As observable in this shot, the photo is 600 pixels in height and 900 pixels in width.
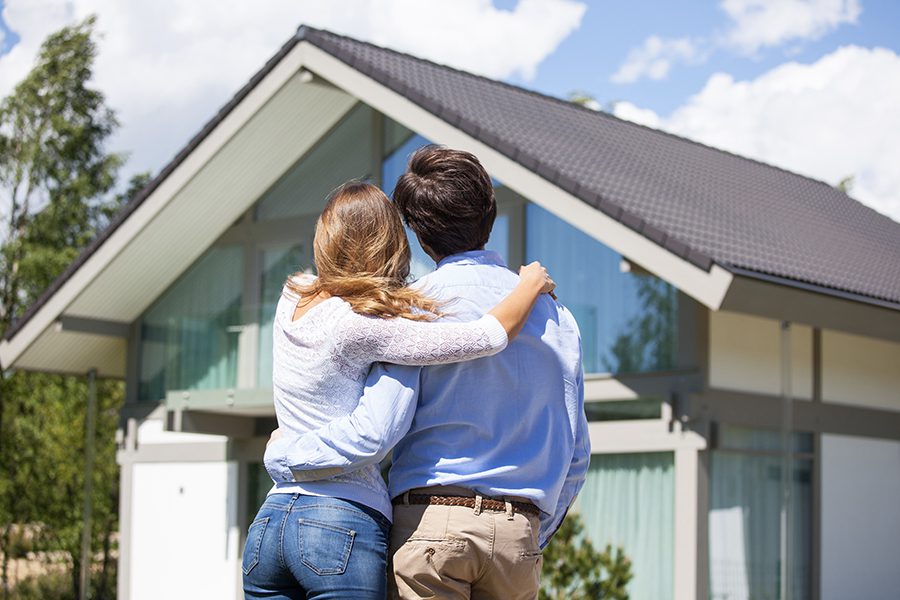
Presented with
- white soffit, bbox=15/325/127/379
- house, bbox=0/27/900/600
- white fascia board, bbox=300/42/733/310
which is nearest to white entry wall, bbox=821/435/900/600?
house, bbox=0/27/900/600

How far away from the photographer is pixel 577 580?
1195 cm

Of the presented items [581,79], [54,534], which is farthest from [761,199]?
[581,79]

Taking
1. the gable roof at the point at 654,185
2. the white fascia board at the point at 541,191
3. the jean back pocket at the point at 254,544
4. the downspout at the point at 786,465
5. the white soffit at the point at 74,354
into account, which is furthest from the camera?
the white soffit at the point at 74,354

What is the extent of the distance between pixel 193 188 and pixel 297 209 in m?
1.21

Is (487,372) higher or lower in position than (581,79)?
lower

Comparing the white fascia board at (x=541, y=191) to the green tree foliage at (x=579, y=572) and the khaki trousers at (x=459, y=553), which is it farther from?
the khaki trousers at (x=459, y=553)

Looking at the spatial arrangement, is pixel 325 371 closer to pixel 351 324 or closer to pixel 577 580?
pixel 351 324

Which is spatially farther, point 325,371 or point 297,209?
point 297,209

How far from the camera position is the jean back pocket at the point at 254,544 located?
9.59 feet

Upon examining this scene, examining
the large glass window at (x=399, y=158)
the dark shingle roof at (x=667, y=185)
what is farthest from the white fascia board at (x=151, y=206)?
the large glass window at (x=399, y=158)

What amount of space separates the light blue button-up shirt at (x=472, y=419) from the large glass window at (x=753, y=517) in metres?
9.32

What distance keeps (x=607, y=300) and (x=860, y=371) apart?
3016 mm

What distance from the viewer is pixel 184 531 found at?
17.1 m

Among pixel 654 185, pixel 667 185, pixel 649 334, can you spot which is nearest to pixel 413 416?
pixel 649 334
